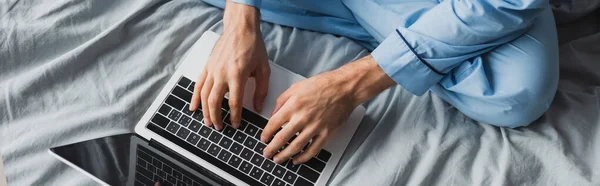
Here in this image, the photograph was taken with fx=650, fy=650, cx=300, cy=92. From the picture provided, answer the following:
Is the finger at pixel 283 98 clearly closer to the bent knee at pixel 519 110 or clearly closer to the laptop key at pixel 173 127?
the laptop key at pixel 173 127

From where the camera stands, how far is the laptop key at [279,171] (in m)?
0.92

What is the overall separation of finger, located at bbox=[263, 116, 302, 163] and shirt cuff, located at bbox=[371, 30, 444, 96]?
0.16m

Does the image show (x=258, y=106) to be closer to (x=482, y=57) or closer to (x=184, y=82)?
(x=184, y=82)

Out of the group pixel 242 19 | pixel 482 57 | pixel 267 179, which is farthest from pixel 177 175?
pixel 482 57

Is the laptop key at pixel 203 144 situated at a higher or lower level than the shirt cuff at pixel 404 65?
lower

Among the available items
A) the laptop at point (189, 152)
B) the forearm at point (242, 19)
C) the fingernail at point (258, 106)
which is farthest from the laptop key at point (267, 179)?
the forearm at point (242, 19)

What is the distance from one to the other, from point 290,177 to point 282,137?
0.06m

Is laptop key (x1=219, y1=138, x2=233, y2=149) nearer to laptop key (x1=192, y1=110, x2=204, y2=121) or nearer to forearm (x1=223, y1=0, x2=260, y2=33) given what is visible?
laptop key (x1=192, y1=110, x2=204, y2=121)

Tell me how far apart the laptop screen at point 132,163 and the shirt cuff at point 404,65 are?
29 cm

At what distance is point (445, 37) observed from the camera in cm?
93

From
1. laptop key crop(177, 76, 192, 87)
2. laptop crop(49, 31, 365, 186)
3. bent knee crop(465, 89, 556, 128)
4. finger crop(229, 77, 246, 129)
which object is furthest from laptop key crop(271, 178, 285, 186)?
bent knee crop(465, 89, 556, 128)

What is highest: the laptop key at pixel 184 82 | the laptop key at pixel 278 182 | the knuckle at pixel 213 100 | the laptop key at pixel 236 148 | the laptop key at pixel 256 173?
the laptop key at pixel 184 82

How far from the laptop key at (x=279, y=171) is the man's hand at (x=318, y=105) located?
0.4 inches

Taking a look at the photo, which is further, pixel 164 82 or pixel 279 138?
pixel 164 82
